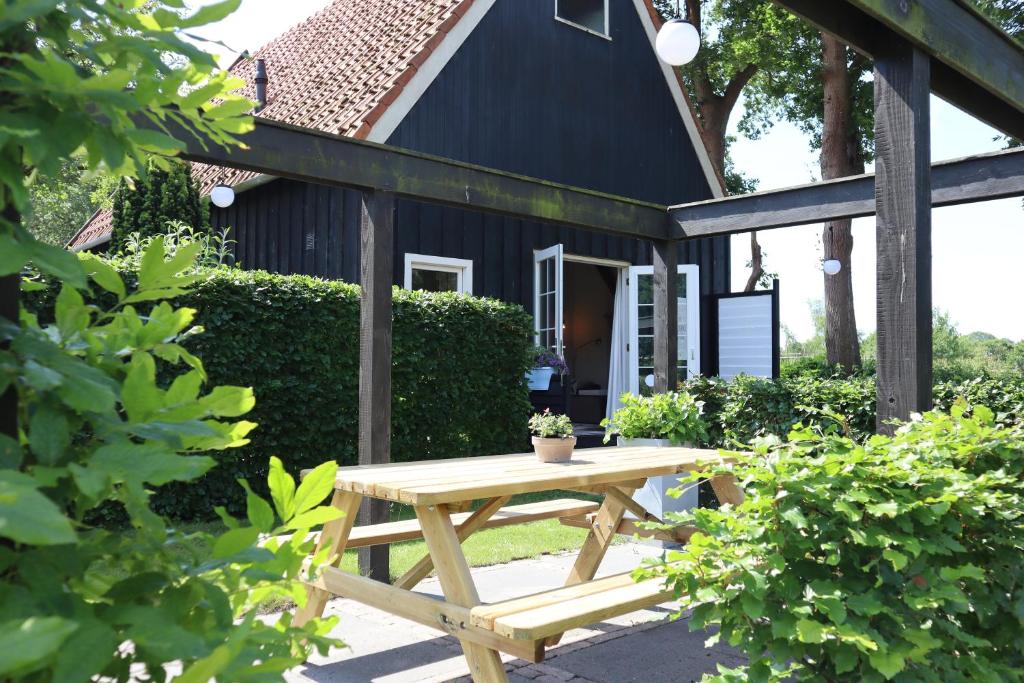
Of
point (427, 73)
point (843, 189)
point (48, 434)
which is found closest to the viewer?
point (48, 434)

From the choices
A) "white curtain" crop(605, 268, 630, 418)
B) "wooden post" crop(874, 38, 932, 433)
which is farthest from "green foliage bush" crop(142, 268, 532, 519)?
"wooden post" crop(874, 38, 932, 433)

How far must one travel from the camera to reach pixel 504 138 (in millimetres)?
9664

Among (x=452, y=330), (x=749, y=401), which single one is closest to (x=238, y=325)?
(x=452, y=330)

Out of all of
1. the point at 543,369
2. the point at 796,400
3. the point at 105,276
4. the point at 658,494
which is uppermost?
the point at 105,276

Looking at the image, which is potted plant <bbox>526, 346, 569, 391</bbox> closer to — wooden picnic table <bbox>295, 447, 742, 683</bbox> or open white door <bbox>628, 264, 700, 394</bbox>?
open white door <bbox>628, 264, 700, 394</bbox>

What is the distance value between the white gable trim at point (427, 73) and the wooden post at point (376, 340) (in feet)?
13.9

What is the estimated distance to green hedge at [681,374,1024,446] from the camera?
5363 millimetres

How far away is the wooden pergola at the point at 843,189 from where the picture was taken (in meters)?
3.14

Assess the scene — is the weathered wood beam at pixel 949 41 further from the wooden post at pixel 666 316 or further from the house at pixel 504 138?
the house at pixel 504 138

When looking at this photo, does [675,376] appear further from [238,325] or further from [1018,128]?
[238,325]

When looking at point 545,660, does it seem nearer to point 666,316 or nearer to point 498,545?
point 498,545

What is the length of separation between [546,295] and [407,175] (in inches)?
218

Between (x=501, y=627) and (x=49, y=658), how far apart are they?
1.75m

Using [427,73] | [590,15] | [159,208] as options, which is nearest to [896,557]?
[427,73]
